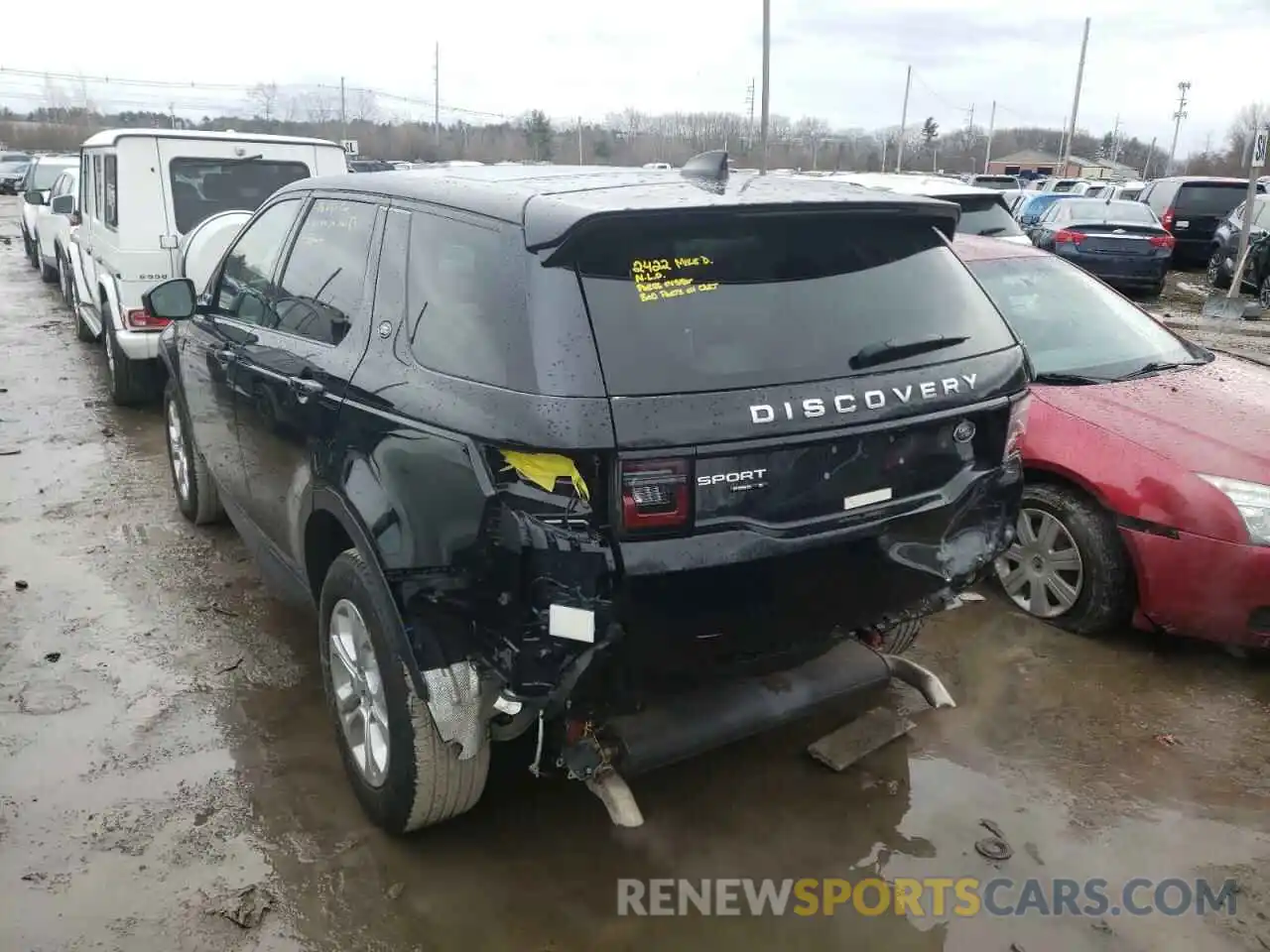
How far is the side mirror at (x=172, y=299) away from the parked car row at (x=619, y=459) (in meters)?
0.77

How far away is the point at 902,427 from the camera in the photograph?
261cm

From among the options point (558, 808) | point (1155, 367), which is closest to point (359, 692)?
point (558, 808)

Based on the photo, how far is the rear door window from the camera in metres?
18.1

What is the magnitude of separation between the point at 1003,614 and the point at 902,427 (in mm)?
2201

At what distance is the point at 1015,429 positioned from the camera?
302cm

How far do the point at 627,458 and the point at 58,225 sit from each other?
1232 cm

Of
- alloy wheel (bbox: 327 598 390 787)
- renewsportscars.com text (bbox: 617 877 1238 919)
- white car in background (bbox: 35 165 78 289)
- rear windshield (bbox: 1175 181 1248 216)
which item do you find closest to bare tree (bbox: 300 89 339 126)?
white car in background (bbox: 35 165 78 289)

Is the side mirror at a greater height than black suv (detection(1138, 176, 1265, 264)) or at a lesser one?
lesser

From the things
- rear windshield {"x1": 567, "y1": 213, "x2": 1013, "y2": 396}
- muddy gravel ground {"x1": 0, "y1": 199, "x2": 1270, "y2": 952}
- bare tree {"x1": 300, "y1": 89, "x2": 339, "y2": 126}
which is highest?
bare tree {"x1": 300, "y1": 89, "x2": 339, "y2": 126}

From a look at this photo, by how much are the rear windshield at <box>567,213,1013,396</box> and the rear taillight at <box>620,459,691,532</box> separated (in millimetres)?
179

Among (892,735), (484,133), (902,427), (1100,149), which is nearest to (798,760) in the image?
(892,735)

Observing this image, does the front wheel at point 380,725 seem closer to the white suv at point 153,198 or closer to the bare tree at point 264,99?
the white suv at point 153,198

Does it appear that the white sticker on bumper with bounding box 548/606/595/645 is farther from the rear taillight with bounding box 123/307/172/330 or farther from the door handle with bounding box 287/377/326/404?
the rear taillight with bounding box 123/307/172/330

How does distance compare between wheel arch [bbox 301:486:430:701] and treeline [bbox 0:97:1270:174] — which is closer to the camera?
wheel arch [bbox 301:486:430:701]
